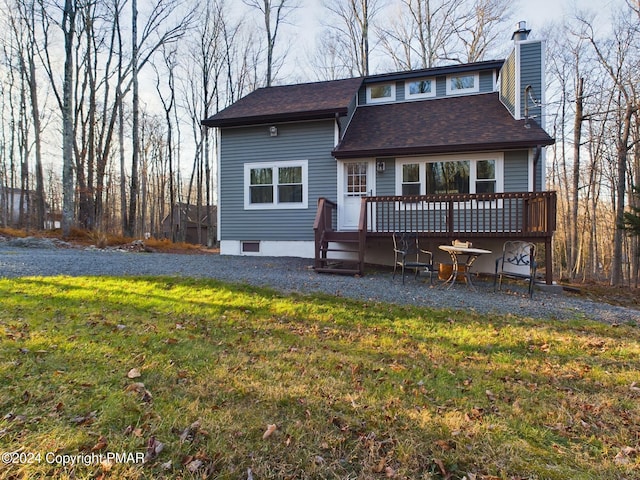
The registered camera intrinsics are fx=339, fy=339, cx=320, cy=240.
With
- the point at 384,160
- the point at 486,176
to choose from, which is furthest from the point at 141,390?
the point at 486,176

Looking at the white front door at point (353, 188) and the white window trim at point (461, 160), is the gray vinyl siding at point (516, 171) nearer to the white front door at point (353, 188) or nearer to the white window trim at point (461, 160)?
the white window trim at point (461, 160)

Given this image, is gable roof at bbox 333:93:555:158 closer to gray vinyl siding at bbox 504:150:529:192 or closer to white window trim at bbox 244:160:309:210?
gray vinyl siding at bbox 504:150:529:192

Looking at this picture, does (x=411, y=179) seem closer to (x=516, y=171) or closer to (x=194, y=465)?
(x=516, y=171)

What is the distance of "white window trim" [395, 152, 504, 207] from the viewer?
8711 millimetres

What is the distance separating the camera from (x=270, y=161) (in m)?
10.2

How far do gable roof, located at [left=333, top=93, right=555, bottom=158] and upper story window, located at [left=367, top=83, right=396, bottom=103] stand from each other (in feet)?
1.26

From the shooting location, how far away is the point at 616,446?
206 centimetres

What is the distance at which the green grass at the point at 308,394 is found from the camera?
1.85m

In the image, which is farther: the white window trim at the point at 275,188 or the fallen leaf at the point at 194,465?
the white window trim at the point at 275,188

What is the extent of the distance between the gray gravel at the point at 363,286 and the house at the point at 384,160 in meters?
1.17

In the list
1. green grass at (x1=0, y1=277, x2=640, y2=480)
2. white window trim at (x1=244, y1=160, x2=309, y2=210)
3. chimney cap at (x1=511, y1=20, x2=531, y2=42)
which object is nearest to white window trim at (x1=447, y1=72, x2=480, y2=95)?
chimney cap at (x1=511, y1=20, x2=531, y2=42)

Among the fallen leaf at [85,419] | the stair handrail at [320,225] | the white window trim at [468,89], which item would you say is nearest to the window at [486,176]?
the white window trim at [468,89]

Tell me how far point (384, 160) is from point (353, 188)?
1.16 meters

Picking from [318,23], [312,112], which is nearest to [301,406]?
[312,112]
